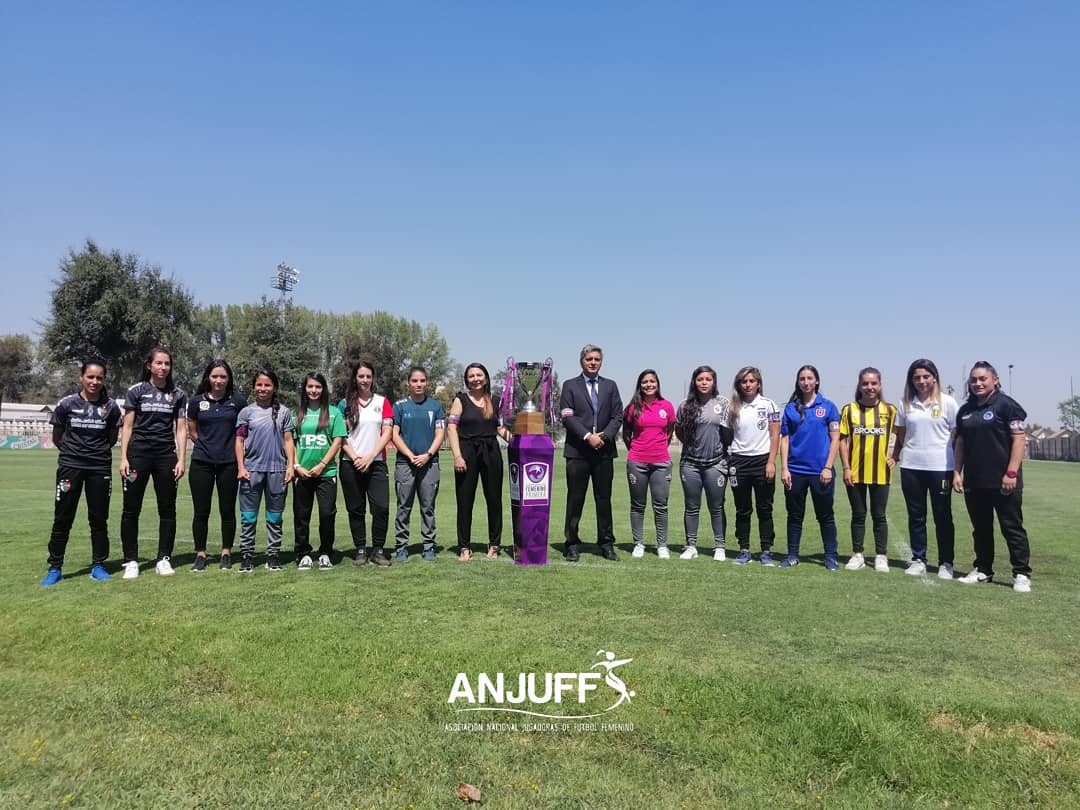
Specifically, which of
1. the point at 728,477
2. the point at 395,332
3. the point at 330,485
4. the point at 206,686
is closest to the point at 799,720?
the point at 206,686

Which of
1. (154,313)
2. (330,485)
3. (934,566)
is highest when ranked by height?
(154,313)

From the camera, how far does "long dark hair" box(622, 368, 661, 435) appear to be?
7.05m

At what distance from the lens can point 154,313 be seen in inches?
1487

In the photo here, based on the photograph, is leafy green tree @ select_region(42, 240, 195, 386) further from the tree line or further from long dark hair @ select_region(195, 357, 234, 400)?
long dark hair @ select_region(195, 357, 234, 400)

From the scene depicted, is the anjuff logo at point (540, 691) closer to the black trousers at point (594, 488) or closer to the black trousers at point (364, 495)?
the black trousers at point (364, 495)

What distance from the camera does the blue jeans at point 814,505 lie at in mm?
6676

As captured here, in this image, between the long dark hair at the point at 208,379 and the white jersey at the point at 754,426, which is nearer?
the long dark hair at the point at 208,379

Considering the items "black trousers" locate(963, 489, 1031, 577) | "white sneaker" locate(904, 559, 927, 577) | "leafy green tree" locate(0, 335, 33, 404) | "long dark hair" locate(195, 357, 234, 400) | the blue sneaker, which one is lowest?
"white sneaker" locate(904, 559, 927, 577)

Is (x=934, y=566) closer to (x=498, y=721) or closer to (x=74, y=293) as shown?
(x=498, y=721)

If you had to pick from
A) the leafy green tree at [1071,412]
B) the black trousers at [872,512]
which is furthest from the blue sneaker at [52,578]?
the leafy green tree at [1071,412]

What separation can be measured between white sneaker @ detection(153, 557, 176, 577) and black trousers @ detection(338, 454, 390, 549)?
62.3 inches

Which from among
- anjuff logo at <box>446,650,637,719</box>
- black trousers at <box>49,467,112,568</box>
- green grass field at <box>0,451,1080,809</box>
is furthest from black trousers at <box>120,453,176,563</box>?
anjuff logo at <box>446,650,637,719</box>

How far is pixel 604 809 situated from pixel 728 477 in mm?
4699

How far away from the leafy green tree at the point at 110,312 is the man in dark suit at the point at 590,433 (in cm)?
3547
